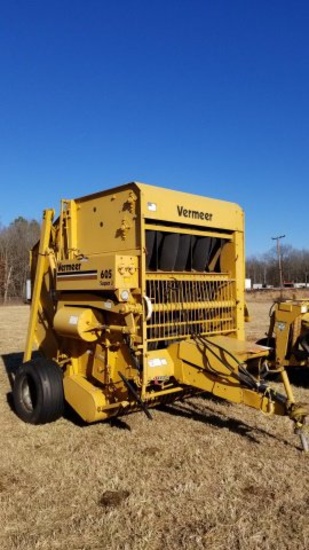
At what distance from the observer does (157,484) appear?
4242mm

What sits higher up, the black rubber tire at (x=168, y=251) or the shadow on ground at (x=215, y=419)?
the black rubber tire at (x=168, y=251)

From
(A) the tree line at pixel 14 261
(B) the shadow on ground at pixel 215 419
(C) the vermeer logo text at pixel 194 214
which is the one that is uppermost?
(A) the tree line at pixel 14 261

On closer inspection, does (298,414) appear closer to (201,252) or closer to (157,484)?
(157,484)

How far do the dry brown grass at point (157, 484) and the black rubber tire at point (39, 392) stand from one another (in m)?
0.15

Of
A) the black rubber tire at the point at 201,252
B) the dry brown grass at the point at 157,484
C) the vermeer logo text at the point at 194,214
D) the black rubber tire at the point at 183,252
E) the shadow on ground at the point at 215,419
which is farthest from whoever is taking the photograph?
the black rubber tire at the point at 201,252

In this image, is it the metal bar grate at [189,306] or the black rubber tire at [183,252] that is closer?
the metal bar grate at [189,306]

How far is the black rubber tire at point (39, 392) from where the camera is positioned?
19.6ft

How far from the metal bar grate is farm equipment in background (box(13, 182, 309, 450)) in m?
0.01

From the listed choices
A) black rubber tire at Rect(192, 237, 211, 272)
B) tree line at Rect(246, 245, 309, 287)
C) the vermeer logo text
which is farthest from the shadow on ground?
tree line at Rect(246, 245, 309, 287)

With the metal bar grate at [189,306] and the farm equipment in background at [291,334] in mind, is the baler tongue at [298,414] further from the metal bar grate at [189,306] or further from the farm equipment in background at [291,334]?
the farm equipment in background at [291,334]

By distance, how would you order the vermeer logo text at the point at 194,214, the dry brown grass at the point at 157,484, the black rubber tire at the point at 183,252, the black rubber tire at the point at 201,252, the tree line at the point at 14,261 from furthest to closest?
the tree line at the point at 14,261
the black rubber tire at the point at 201,252
the black rubber tire at the point at 183,252
the vermeer logo text at the point at 194,214
the dry brown grass at the point at 157,484

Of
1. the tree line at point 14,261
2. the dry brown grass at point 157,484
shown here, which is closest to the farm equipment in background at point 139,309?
the dry brown grass at point 157,484

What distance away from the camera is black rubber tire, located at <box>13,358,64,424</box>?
19.6 feet

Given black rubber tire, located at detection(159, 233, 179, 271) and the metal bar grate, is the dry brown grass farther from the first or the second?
black rubber tire, located at detection(159, 233, 179, 271)
